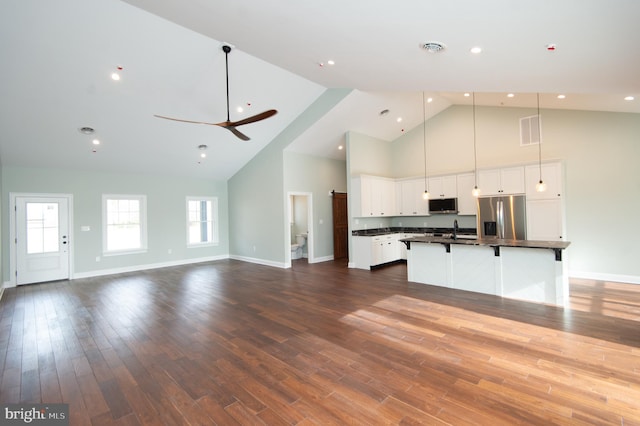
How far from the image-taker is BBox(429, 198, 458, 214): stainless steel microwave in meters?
7.50

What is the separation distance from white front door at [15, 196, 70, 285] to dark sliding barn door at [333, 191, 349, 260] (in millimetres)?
6786

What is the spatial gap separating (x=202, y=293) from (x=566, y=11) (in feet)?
19.7

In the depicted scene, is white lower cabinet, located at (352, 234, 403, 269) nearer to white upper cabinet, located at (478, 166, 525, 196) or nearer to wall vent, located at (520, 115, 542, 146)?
white upper cabinet, located at (478, 166, 525, 196)

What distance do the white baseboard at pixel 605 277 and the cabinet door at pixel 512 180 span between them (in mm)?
1904

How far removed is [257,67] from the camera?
5.40 metres

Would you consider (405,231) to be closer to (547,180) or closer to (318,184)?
(318,184)

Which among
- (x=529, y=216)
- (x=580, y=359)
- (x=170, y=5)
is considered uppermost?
(x=170, y=5)

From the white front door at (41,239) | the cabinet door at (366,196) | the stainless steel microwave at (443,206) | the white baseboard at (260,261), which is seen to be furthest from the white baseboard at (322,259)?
the white front door at (41,239)

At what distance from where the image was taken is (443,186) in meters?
7.74

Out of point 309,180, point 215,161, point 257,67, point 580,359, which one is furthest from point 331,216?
point 580,359

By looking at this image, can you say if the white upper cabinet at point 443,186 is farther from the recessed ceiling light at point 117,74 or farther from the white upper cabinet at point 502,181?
the recessed ceiling light at point 117,74

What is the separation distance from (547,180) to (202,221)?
8977 mm

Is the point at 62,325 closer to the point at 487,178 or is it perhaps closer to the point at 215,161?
the point at 215,161

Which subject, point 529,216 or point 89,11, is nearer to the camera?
point 89,11
